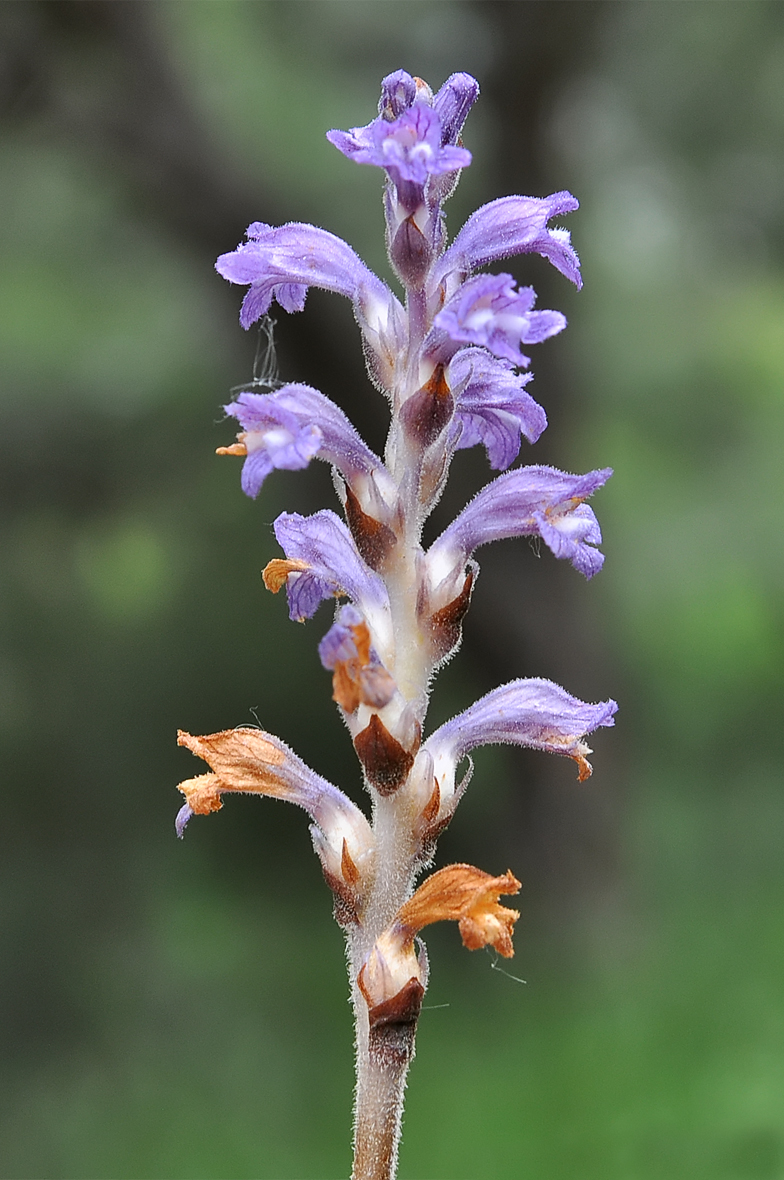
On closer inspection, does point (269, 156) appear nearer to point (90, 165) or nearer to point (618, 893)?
point (90, 165)

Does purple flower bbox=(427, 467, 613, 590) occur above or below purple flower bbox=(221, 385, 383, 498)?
below

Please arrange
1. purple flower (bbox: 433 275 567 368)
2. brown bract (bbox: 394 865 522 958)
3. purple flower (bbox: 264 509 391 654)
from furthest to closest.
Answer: purple flower (bbox: 264 509 391 654) < brown bract (bbox: 394 865 522 958) < purple flower (bbox: 433 275 567 368)

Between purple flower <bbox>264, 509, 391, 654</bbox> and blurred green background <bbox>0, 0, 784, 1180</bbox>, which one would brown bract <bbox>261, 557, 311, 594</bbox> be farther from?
blurred green background <bbox>0, 0, 784, 1180</bbox>

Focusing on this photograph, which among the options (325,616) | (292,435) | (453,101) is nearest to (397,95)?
(453,101)

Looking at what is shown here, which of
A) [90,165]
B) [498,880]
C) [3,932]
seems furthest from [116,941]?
[498,880]

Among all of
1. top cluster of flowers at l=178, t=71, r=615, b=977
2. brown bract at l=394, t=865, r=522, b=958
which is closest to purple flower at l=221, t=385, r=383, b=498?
top cluster of flowers at l=178, t=71, r=615, b=977
